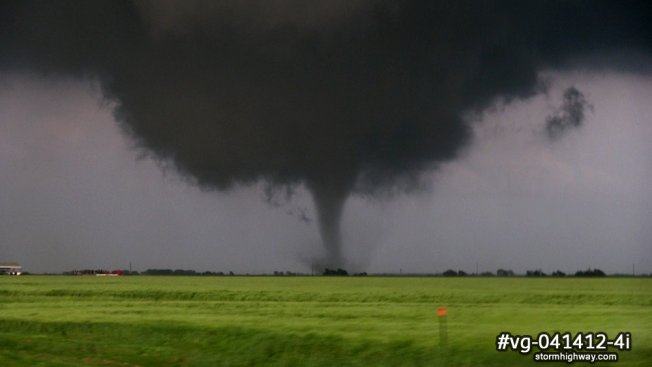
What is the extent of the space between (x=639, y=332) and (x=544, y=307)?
1902 cm

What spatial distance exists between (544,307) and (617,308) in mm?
4743

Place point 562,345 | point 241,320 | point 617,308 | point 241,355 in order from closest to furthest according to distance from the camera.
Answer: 1. point 562,345
2. point 241,355
3. point 241,320
4. point 617,308

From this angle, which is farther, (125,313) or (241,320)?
(125,313)

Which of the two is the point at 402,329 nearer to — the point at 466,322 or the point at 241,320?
the point at 466,322

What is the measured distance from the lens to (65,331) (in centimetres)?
4209

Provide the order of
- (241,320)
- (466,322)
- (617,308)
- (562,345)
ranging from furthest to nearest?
1. (617,308)
2. (241,320)
3. (466,322)
4. (562,345)

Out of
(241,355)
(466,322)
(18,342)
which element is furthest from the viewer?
(466,322)

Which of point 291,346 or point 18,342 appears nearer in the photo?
point 291,346

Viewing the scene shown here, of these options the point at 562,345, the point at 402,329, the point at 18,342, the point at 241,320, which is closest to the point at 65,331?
the point at 18,342

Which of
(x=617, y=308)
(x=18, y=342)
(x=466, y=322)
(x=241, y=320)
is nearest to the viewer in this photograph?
(x=18, y=342)

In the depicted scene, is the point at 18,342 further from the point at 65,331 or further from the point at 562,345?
the point at 562,345

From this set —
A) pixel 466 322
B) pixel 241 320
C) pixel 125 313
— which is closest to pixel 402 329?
pixel 466 322

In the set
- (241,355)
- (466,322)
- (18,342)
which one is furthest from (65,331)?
(466,322)

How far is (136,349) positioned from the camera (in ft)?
114
